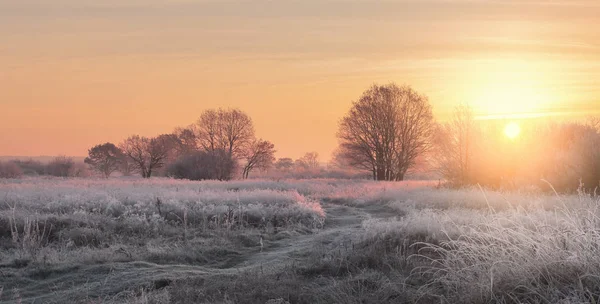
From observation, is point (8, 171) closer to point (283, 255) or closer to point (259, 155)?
point (259, 155)

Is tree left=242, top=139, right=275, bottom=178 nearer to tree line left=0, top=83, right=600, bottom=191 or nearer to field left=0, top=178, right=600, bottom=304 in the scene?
tree line left=0, top=83, right=600, bottom=191

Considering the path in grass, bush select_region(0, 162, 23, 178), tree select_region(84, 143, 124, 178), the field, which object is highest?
tree select_region(84, 143, 124, 178)

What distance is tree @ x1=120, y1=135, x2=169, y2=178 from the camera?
2371 inches

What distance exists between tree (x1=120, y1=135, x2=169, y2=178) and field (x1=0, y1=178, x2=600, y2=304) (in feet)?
133

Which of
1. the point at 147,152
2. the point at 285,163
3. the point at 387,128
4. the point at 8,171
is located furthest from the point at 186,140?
the point at 285,163

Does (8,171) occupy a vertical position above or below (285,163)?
below

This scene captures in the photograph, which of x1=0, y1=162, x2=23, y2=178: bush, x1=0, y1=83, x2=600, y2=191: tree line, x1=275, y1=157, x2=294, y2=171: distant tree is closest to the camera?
x1=0, y1=83, x2=600, y2=191: tree line

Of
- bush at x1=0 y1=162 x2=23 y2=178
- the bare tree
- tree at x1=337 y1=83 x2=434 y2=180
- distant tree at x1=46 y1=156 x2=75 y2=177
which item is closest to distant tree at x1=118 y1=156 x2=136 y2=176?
distant tree at x1=46 y1=156 x2=75 y2=177

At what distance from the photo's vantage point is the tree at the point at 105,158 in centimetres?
6700

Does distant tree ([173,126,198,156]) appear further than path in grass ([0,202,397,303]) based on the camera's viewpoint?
Yes

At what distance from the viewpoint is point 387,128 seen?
149 feet

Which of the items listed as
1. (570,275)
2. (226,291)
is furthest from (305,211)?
(570,275)

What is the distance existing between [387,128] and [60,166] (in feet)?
130

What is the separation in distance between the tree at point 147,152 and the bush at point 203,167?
10.5 metres
